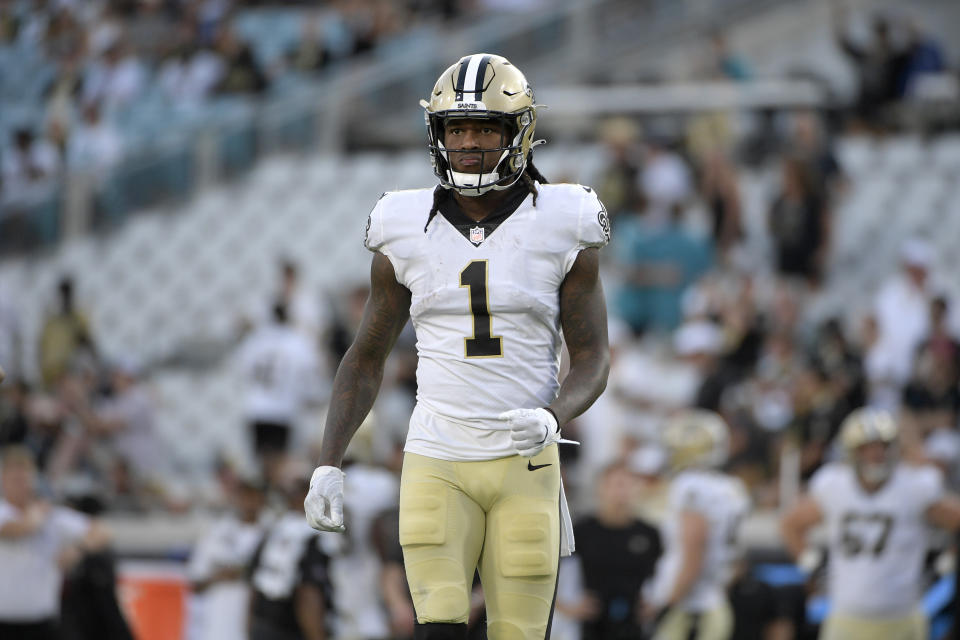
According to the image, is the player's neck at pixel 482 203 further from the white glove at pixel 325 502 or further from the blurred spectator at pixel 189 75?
the blurred spectator at pixel 189 75

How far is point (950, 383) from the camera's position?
384 inches

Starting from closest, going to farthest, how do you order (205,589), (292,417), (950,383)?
(205,589)
(950,383)
(292,417)

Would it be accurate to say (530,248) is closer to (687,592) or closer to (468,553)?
(468,553)

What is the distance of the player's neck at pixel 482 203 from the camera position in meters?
4.79

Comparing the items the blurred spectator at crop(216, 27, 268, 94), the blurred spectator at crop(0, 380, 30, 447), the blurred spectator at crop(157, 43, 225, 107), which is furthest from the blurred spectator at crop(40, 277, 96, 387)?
the blurred spectator at crop(157, 43, 225, 107)

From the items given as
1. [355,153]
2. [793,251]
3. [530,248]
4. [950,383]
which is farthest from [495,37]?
[530,248]

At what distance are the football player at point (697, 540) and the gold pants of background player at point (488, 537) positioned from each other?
350 cm

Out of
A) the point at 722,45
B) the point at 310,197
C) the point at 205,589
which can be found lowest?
the point at 205,589

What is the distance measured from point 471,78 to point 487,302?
24.7 inches

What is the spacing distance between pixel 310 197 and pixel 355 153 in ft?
2.41

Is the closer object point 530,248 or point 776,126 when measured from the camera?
point 530,248

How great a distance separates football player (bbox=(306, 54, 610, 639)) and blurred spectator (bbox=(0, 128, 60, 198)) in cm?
1183

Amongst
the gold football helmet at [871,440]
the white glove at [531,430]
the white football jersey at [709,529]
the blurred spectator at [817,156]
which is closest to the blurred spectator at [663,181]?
the blurred spectator at [817,156]

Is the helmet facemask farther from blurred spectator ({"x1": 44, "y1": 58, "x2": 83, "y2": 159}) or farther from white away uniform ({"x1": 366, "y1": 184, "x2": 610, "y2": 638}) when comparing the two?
blurred spectator ({"x1": 44, "y1": 58, "x2": 83, "y2": 159})
